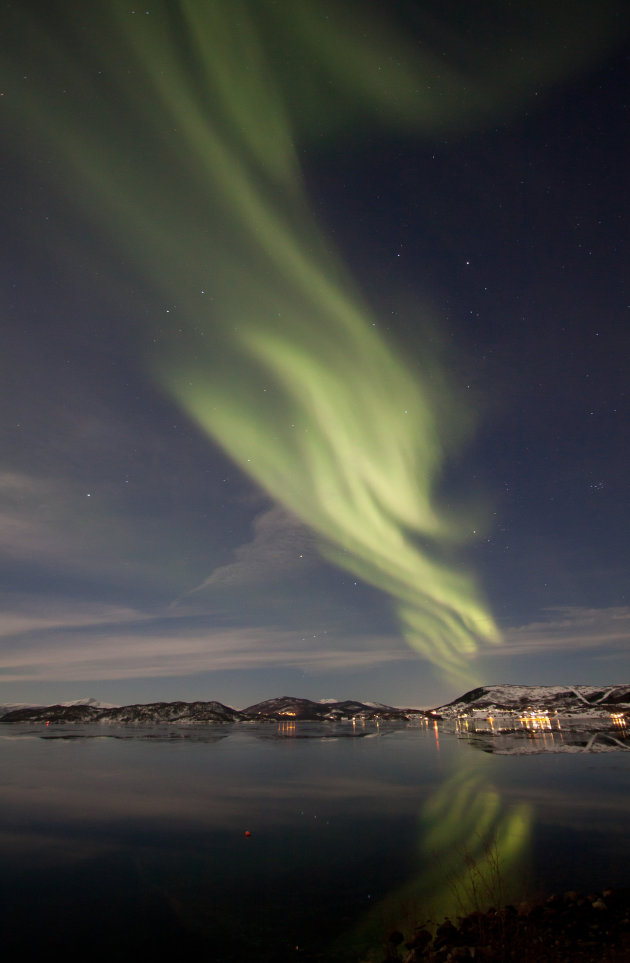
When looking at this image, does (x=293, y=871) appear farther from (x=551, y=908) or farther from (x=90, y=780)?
(x=90, y=780)

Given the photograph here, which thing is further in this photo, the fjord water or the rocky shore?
the fjord water

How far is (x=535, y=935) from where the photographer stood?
15.9m

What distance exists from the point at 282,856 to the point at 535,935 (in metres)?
17.5

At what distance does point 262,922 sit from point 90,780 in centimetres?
5424

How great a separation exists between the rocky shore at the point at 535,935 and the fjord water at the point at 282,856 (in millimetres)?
1682

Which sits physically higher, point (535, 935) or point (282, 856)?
point (535, 935)

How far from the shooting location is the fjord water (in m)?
19.1

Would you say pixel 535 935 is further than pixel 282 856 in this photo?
No

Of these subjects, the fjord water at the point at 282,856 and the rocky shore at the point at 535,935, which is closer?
the rocky shore at the point at 535,935

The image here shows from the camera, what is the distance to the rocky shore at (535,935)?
14336 mm

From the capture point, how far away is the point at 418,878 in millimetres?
→ 24734

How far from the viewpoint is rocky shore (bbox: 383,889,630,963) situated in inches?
564

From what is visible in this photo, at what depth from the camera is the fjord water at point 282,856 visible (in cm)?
1911

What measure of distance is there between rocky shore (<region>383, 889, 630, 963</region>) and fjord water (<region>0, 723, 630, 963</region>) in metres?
1.68
